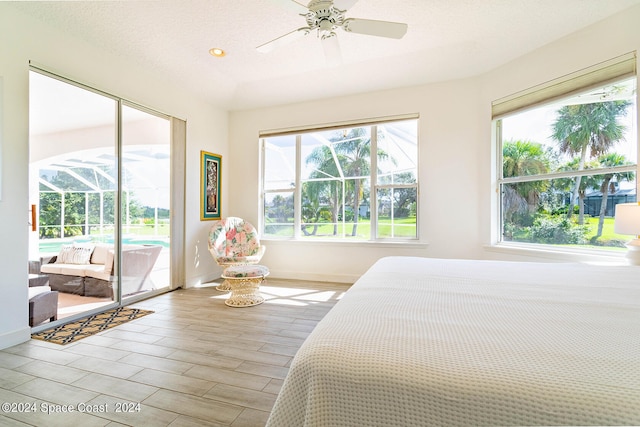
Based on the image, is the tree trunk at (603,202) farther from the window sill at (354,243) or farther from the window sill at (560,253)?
the window sill at (354,243)

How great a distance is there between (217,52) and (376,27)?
195 cm

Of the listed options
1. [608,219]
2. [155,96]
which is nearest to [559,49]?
[608,219]

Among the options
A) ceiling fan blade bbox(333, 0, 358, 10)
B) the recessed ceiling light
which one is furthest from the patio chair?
ceiling fan blade bbox(333, 0, 358, 10)

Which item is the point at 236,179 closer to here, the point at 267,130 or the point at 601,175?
the point at 267,130

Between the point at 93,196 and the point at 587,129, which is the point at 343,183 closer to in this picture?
the point at 587,129

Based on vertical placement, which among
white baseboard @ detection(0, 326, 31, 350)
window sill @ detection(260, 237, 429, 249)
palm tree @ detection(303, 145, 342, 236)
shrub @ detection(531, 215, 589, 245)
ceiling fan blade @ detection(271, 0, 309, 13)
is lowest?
white baseboard @ detection(0, 326, 31, 350)

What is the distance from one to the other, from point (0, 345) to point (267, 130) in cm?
370

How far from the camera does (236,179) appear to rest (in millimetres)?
4805

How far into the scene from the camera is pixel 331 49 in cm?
242

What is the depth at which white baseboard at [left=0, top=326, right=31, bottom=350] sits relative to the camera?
7.20ft

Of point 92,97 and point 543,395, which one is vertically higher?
point 92,97

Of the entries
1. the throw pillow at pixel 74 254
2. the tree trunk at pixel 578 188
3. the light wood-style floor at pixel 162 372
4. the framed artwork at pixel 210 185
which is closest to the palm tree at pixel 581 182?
the tree trunk at pixel 578 188

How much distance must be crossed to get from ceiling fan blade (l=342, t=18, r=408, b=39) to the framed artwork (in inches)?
116

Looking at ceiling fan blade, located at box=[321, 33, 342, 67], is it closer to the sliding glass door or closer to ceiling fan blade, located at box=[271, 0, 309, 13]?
ceiling fan blade, located at box=[271, 0, 309, 13]
